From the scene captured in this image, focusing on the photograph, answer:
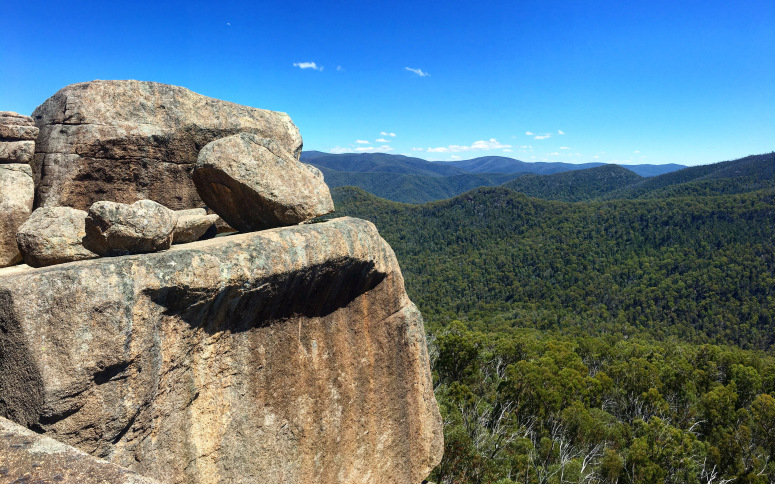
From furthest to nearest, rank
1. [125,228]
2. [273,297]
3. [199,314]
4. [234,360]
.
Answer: [273,297]
[234,360]
[199,314]
[125,228]

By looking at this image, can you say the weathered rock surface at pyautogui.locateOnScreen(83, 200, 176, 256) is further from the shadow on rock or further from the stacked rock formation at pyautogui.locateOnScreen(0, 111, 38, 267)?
the stacked rock formation at pyautogui.locateOnScreen(0, 111, 38, 267)

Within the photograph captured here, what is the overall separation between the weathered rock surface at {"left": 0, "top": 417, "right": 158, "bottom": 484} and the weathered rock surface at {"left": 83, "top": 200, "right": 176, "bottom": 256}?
3.13 m

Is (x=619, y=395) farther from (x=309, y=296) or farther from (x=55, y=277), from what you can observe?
(x=55, y=277)

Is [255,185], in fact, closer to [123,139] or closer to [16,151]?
[123,139]

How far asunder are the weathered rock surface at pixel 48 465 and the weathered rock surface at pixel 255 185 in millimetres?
5639

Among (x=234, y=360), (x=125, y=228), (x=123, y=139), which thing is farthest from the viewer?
(x=123, y=139)

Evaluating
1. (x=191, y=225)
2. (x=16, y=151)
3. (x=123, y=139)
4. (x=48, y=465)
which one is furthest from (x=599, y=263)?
(x=48, y=465)

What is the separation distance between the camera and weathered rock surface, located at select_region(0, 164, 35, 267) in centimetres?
797

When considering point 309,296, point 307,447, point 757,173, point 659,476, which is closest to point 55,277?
point 309,296

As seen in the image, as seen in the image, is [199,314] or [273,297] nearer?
[199,314]

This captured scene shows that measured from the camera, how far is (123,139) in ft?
30.4

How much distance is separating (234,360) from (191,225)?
2.98 m

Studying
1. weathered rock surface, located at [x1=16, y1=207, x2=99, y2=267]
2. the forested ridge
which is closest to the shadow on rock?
weathered rock surface, located at [x1=16, y1=207, x2=99, y2=267]

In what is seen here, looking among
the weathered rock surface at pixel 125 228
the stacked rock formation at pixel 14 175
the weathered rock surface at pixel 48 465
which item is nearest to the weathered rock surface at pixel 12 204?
the stacked rock formation at pixel 14 175
